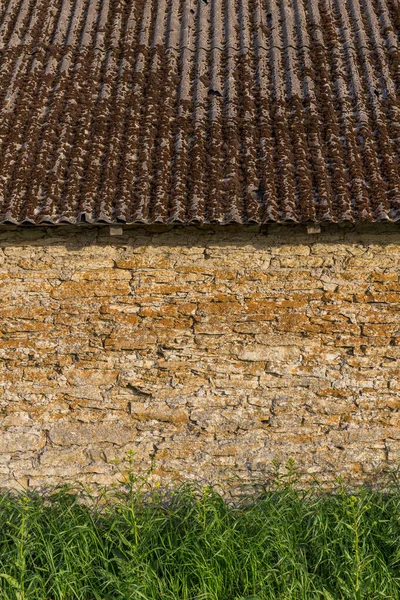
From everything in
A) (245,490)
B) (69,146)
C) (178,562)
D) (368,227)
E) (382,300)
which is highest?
(69,146)

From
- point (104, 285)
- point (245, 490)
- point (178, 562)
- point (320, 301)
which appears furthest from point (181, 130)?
point (178, 562)

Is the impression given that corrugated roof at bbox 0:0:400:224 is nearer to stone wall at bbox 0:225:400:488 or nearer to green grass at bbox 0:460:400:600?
stone wall at bbox 0:225:400:488

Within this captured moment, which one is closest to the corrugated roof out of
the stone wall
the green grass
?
the stone wall

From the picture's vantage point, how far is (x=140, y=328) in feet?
17.2

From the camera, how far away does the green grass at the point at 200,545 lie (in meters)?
4.23

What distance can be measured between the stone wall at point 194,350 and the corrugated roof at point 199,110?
33cm

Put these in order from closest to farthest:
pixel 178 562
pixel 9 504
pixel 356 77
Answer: pixel 178 562 → pixel 9 504 → pixel 356 77

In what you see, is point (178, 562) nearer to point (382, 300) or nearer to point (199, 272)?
point (199, 272)

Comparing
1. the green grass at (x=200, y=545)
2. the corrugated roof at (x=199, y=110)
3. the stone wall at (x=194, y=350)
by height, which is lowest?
the green grass at (x=200, y=545)

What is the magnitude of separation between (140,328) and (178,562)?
5.57ft

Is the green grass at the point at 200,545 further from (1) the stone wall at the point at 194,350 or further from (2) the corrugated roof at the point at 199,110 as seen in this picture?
(2) the corrugated roof at the point at 199,110

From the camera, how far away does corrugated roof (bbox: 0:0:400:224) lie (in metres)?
5.05

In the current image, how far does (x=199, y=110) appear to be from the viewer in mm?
5770

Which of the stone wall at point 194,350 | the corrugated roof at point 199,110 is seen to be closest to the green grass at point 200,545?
the stone wall at point 194,350
